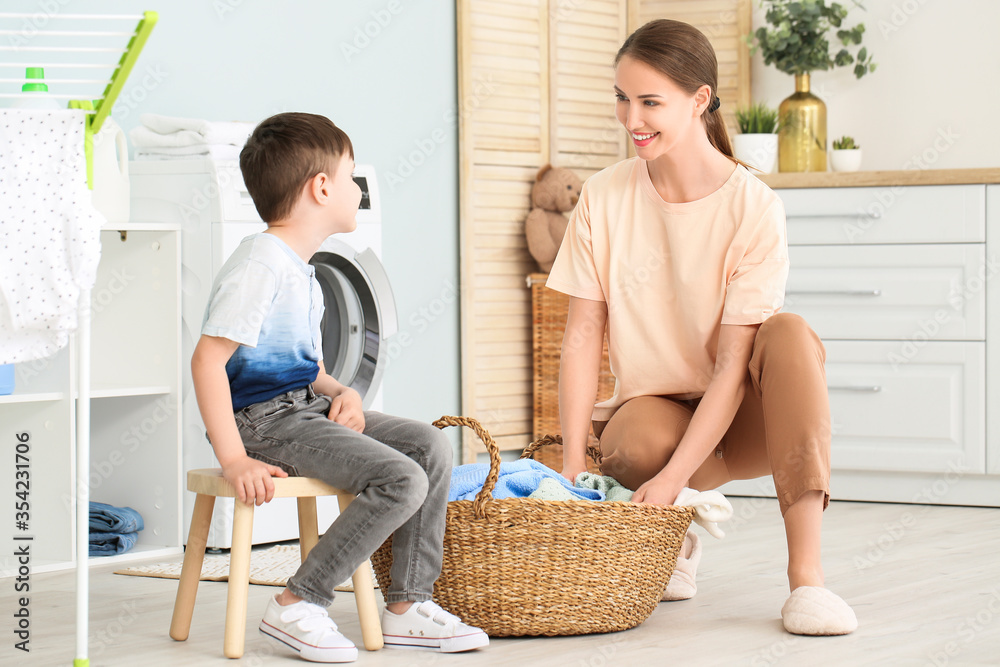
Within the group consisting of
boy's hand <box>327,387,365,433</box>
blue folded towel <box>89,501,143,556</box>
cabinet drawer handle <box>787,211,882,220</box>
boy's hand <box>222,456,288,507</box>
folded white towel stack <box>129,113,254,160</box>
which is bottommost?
blue folded towel <box>89,501,143,556</box>

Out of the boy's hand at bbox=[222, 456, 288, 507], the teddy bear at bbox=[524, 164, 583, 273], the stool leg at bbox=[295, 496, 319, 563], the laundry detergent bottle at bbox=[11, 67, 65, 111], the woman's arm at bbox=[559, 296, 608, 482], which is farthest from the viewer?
the teddy bear at bbox=[524, 164, 583, 273]

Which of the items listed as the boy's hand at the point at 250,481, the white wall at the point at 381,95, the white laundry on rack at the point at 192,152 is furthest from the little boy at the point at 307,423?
the white wall at the point at 381,95

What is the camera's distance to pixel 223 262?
241 centimetres

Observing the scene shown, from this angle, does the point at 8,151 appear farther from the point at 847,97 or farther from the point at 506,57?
the point at 847,97

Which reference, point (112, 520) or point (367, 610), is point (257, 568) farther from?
point (367, 610)

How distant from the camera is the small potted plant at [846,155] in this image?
321 centimetres

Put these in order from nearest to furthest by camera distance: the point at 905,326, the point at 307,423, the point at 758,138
→ the point at 307,423 < the point at 905,326 < the point at 758,138

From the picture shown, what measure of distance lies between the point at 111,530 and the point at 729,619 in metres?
1.32

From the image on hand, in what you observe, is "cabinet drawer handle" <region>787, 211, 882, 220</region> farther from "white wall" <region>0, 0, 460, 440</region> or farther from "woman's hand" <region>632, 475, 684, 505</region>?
"woman's hand" <region>632, 475, 684, 505</region>

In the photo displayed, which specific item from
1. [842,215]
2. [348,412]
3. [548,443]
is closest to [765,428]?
[548,443]

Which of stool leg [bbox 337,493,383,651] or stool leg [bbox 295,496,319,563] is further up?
stool leg [bbox 295,496,319,563]

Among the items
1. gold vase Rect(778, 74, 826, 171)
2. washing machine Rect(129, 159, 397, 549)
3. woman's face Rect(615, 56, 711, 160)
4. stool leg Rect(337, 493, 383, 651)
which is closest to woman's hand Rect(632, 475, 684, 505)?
stool leg Rect(337, 493, 383, 651)

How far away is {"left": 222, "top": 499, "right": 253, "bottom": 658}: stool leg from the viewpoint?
149 cm

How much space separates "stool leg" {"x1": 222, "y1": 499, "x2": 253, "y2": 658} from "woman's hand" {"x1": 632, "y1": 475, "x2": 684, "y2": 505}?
0.56 metres
